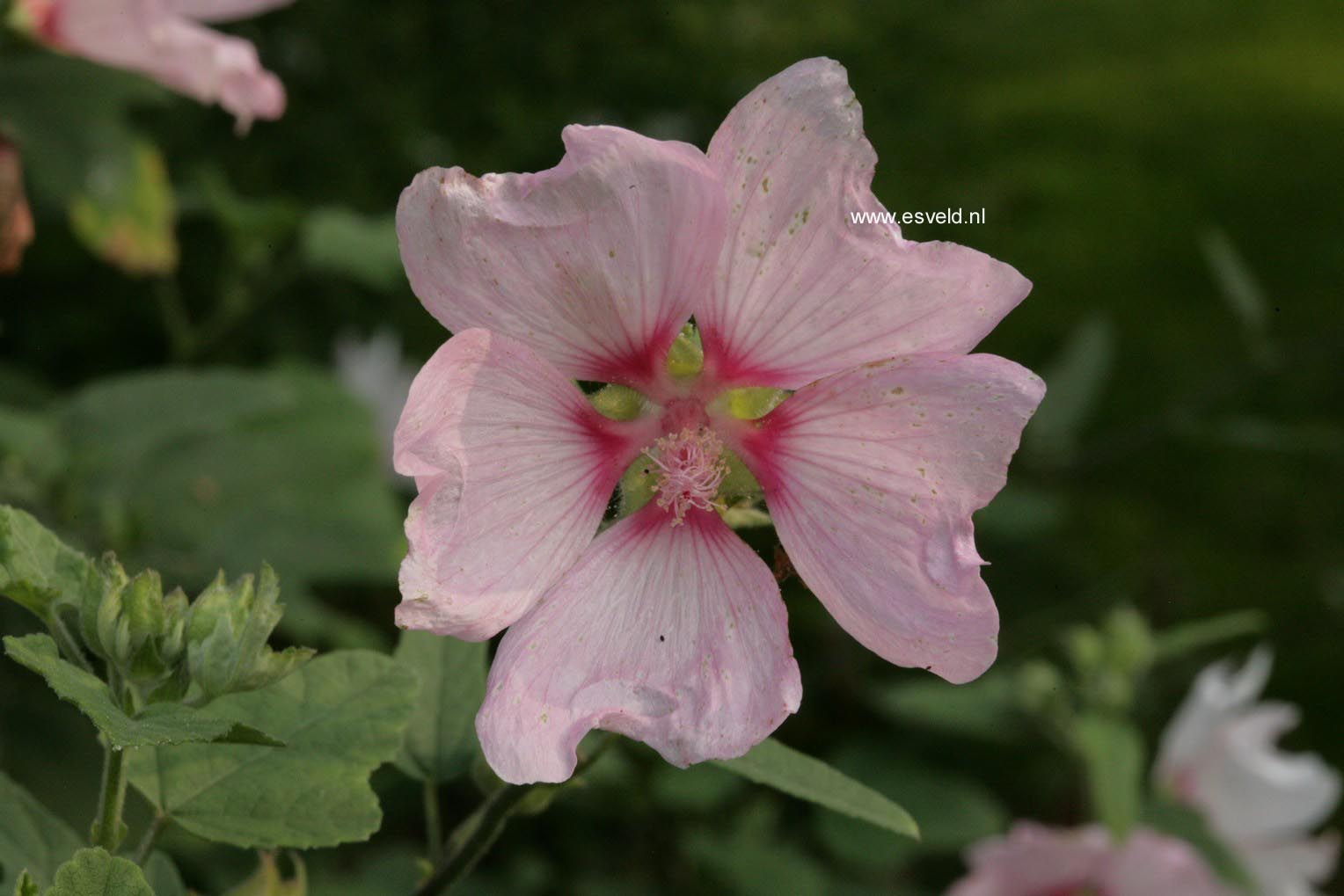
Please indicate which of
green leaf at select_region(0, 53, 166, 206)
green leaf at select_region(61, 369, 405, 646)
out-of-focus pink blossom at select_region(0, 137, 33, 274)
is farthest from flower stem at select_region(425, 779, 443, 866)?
green leaf at select_region(0, 53, 166, 206)

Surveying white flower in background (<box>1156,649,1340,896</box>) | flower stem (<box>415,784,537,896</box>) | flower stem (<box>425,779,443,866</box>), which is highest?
flower stem (<box>415,784,537,896</box>)

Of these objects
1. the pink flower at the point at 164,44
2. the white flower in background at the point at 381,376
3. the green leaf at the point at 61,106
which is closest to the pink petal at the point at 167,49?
the pink flower at the point at 164,44

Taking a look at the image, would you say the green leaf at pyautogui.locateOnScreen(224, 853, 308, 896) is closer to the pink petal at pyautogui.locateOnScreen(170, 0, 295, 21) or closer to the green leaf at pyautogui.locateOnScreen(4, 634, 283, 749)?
the green leaf at pyautogui.locateOnScreen(4, 634, 283, 749)

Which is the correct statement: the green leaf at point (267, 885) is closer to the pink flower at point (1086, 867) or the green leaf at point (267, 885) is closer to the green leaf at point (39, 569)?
the green leaf at point (39, 569)

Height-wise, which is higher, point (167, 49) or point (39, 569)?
point (167, 49)

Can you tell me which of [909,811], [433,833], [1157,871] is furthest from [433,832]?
[909,811]

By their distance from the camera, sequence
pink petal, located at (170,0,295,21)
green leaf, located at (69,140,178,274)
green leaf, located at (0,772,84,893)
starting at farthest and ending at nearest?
green leaf, located at (69,140,178,274), pink petal, located at (170,0,295,21), green leaf, located at (0,772,84,893)

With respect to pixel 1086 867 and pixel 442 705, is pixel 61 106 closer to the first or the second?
pixel 442 705
